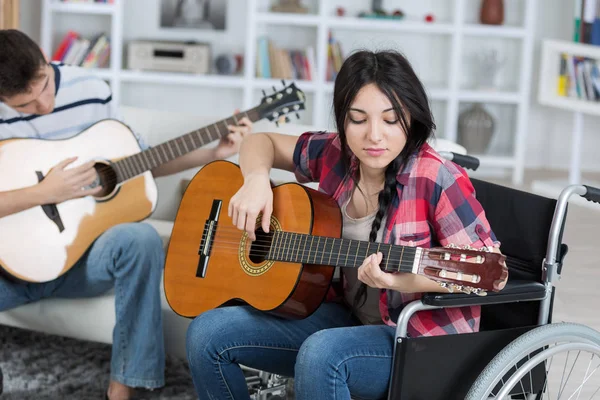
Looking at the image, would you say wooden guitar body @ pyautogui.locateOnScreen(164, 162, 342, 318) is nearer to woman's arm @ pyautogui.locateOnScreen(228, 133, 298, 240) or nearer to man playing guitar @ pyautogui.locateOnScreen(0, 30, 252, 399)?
woman's arm @ pyautogui.locateOnScreen(228, 133, 298, 240)

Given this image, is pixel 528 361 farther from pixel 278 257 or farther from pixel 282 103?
pixel 282 103

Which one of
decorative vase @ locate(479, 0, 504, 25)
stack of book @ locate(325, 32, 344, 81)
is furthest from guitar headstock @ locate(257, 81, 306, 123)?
decorative vase @ locate(479, 0, 504, 25)

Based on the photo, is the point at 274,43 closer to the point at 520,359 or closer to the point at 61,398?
the point at 61,398

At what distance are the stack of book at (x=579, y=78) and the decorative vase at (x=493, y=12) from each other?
19.5 inches

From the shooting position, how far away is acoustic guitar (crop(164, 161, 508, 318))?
63.1 inches

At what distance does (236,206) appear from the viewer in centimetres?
192

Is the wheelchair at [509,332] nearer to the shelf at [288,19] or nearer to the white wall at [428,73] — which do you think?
the shelf at [288,19]

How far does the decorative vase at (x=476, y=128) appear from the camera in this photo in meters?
5.67

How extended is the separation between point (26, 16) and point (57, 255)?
3.25m

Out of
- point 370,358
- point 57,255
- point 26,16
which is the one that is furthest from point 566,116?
point 370,358

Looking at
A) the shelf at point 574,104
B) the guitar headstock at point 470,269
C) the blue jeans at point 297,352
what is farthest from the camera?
the shelf at point 574,104

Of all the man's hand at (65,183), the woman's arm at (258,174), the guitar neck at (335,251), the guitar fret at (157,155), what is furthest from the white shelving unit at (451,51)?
the guitar neck at (335,251)

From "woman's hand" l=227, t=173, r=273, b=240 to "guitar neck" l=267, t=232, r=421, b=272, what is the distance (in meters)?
0.05

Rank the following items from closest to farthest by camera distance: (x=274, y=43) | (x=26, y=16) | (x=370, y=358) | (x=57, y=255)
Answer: (x=370, y=358), (x=57, y=255), (x=26, y=16), (x=274, y=43)
